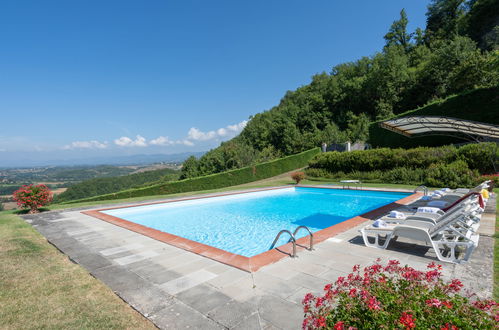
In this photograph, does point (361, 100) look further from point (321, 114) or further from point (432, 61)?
point (432, 61)

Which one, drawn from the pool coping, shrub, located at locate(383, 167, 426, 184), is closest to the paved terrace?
the pool coping

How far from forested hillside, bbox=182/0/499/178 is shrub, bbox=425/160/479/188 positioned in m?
12.8

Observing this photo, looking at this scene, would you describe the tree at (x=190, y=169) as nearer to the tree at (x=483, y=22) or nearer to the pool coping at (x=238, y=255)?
the pool coping at (x=238, y=255)

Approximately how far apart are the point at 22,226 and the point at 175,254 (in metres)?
5.90

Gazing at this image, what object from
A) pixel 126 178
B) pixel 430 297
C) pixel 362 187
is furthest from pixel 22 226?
pixel 126 178

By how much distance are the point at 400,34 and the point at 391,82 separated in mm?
17412

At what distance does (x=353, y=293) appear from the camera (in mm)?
1922

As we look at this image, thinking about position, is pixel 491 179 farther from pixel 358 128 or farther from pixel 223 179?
pixel 358 128

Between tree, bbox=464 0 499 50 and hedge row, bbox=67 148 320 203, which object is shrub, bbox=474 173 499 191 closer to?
hedge row, bbox=67 148 320 203

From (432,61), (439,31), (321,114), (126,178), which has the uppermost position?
(439,31)

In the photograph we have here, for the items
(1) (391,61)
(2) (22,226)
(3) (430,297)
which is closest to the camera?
(3) (430,297)

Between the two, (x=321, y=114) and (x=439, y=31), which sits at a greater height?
(x=439, y=31)

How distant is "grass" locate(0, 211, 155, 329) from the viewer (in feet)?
9.54

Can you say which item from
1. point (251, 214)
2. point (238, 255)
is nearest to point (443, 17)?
point (251, 214)
